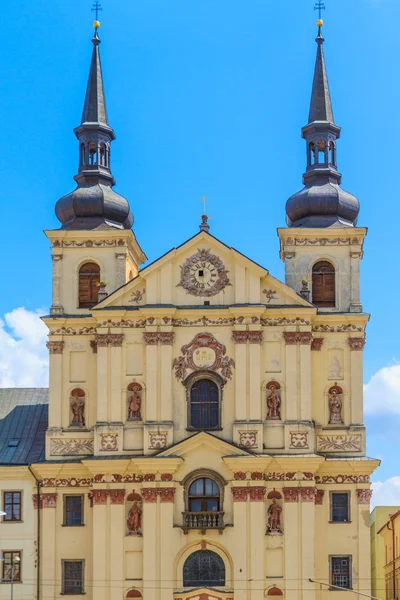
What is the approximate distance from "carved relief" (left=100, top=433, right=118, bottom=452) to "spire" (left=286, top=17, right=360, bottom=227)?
13225 mm

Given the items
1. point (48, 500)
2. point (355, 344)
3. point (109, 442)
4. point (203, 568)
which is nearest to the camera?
point (203, 568)

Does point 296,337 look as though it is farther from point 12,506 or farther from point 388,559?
point 388,559

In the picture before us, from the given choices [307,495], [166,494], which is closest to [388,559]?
[307,495]

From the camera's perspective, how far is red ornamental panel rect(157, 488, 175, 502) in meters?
58.4

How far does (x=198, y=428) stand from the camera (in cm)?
5962

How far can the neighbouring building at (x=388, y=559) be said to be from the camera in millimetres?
77250

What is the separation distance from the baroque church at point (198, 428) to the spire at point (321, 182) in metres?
0.14

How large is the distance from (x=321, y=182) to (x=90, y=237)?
11109 millimetres

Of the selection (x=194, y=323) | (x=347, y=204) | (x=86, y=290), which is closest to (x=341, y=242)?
(x=347, y=204)


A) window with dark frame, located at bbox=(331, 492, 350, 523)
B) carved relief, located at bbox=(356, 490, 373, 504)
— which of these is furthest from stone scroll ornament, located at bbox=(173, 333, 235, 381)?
carved relief, located at bbox=(356, 490, 373, 504)

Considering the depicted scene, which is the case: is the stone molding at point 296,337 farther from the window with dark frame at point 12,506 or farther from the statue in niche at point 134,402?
the window with dark frame at point 12,506

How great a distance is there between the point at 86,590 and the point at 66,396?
340 inches

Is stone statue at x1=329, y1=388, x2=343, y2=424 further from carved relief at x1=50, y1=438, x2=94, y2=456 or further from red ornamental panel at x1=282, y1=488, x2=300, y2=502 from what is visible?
carved relief at x1=50, y1=438, x2=94, y2=456

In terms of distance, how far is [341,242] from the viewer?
62.6 metres
